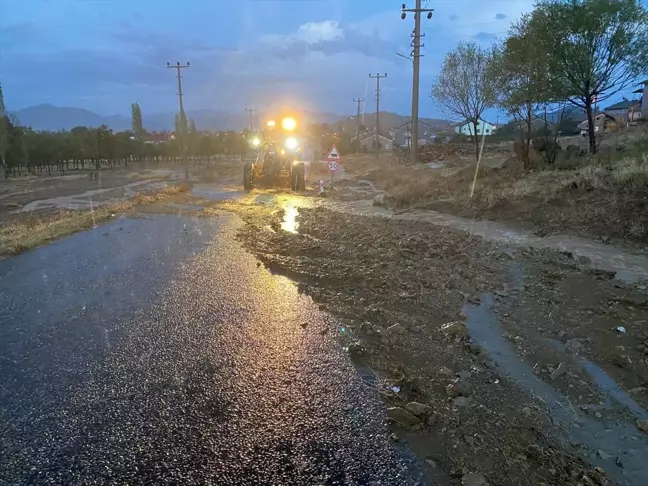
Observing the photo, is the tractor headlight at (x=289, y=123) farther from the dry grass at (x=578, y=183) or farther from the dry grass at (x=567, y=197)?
the dry grass at (x=578, y=183)

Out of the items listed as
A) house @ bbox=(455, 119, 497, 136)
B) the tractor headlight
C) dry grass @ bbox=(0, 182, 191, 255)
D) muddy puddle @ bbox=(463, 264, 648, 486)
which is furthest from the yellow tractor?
muddy puddle @ bbox=(463, 264, 648, 486)

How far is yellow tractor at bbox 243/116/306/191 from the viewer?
23500 millimetres

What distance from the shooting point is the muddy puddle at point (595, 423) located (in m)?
3.23

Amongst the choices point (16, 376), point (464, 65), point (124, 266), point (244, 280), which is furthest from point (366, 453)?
point (464, 65)

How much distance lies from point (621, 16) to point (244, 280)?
16948 mm

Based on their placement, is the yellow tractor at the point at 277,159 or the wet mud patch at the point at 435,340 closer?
the wet mud patch at the point at 435,340

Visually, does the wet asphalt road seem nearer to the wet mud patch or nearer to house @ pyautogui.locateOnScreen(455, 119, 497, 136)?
the wet mud patch

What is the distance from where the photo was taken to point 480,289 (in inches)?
279

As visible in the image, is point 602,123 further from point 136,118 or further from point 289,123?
point 136,118

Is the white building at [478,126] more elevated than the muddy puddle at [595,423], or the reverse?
the white building at [478,126]

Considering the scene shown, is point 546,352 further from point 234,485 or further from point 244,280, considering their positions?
point 244,280

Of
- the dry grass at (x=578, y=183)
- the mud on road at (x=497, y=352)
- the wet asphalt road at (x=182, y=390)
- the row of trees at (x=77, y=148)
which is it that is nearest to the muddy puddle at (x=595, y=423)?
the mud on road at (x=497, y=352)

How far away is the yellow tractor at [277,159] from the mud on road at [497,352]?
567 inches

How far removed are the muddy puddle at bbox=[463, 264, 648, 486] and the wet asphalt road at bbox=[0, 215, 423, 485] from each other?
55.2 inches
